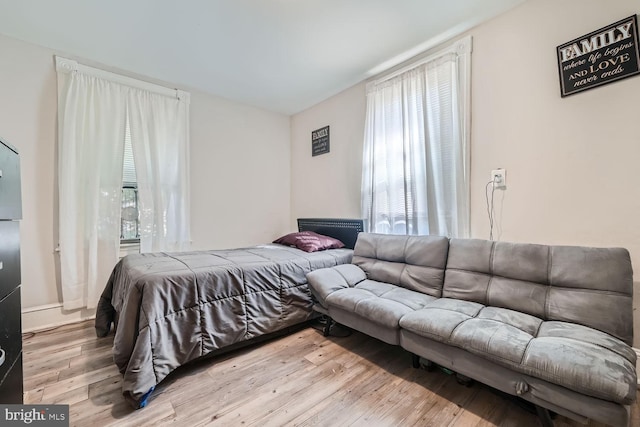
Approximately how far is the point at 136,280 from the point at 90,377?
74 cm

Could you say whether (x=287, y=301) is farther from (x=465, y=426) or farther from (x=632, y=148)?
(x=632, y=148)

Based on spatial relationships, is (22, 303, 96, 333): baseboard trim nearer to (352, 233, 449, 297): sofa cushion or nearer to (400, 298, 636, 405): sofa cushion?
(352, 233, 449, 297): sofa cushion

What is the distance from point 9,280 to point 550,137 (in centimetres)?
311

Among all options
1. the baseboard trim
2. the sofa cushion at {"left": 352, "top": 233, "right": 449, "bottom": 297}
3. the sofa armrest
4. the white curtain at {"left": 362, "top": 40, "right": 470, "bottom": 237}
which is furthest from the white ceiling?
the baseboard trim

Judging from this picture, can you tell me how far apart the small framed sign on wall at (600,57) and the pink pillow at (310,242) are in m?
2.31

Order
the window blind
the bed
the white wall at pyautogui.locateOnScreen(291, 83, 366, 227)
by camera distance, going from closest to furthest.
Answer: the bed → the window blind → the white wall at pyautogui.locateOnScreen(291, 83, 366, 227)

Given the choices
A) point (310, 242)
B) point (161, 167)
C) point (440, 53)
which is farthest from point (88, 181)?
point (440, 53)

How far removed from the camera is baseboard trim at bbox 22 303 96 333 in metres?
2.39

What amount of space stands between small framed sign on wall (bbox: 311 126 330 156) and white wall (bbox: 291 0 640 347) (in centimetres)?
183

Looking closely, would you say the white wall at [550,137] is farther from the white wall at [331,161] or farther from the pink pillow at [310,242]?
the pink pillow at [310,242]

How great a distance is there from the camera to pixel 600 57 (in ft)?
5.53

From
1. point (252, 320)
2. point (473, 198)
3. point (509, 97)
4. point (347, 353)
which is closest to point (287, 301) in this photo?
point (252, 320)

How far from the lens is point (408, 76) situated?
265cm

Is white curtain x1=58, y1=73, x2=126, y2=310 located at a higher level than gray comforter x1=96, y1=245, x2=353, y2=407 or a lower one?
higher
